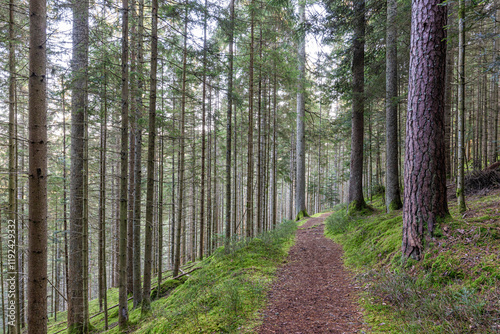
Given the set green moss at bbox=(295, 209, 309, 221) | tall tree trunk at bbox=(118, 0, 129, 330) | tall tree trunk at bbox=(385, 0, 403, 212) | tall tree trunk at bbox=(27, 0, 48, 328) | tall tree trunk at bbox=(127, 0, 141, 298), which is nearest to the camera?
tall tree trunk at bbox=(27, 0, 48, 328)

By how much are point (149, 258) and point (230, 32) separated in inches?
275

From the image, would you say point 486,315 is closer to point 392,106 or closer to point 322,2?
point 392,106

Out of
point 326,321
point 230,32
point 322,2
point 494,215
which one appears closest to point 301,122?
point 322,2

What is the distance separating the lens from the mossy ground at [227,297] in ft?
11.6

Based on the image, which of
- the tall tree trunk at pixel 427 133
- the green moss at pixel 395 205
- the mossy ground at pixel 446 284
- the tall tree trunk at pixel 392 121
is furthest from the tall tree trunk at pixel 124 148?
the green moss at pixel 395 205

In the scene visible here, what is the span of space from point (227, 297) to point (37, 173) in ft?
11.0

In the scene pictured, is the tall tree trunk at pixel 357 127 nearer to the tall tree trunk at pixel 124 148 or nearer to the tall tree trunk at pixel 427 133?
the tall tree trunk at pixel 427 133

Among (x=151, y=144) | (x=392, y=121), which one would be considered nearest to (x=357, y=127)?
(x=392, y=121)

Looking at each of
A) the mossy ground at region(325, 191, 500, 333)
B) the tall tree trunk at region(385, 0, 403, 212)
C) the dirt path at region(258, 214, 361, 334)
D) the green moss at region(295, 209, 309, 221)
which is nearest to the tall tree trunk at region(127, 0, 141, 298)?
the dirt path at region(258, 214, 361, 334)

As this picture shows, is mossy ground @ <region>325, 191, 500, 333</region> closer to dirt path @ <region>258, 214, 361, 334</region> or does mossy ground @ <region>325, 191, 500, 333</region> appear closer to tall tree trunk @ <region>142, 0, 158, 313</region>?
dirt path @ <region>258, 214, 361, 334</region>

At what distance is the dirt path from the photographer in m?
3.26

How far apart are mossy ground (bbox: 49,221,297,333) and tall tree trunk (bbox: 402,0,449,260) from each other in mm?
2972

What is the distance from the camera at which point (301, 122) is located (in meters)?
15.3

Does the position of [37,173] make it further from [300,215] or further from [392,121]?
[300,215]
